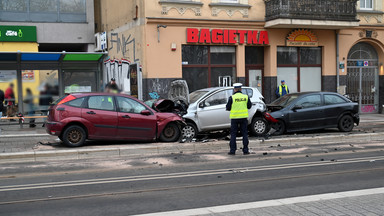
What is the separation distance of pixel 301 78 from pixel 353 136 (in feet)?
26.0

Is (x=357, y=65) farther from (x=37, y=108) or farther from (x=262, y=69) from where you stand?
(x=37, y=108)

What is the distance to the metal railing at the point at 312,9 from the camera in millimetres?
18922

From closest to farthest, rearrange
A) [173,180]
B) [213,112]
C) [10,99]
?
[173,180] < [213,112] < [10,99]

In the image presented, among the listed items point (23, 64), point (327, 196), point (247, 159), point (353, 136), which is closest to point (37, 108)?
point (23, 64)

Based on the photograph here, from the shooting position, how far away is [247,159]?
1006cm

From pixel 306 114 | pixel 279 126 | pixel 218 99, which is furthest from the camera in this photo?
pixel 306 114

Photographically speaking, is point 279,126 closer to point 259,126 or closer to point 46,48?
point 259,126

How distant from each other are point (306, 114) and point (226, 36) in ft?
21.8

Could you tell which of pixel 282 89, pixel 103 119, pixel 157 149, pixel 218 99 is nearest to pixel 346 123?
pixel 218 99

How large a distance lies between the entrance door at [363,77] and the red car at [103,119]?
13.8m

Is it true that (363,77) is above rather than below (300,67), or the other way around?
below

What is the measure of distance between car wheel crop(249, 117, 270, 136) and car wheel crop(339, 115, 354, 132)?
286 centimetres

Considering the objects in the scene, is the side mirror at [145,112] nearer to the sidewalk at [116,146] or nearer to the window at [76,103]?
the sidewalk at [116,146]

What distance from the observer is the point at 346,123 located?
1462 centimetres
